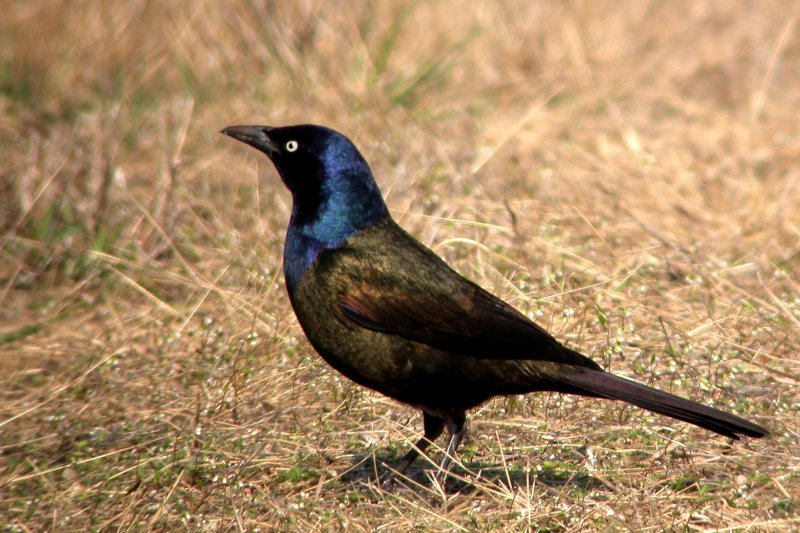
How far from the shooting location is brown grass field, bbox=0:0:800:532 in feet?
12.0

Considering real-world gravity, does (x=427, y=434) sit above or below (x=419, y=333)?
below

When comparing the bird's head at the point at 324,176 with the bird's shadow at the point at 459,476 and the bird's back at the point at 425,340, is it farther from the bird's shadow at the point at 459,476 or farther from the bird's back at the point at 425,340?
the bird's shadow at the point at 459,476

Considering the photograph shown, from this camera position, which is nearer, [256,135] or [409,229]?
[256,135]

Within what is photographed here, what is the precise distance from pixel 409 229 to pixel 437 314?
175 centimetres

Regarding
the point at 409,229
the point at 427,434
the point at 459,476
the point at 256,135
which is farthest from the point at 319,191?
the point at 409,229

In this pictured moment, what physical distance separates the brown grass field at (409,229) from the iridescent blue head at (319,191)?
0.66m

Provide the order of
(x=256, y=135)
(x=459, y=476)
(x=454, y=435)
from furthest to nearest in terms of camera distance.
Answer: (x=256, y=135) < (x=454, y=435) < (x=459, y=476)

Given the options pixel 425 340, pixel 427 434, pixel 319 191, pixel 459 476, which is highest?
pixel 319 191

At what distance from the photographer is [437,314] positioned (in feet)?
11.6

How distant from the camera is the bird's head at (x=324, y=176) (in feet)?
12.4

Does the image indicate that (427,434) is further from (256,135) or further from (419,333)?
(256,135)

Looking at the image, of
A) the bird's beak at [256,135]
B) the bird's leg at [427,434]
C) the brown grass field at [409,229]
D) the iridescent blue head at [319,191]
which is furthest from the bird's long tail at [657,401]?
the bird's beak at [256,135]

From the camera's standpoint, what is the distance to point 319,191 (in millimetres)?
3822

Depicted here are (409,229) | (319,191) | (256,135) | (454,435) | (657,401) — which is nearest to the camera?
(657,401)
